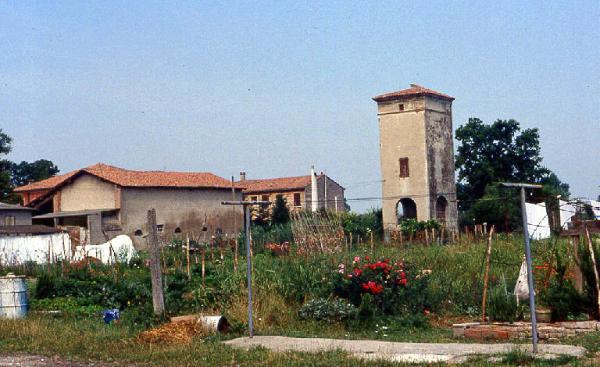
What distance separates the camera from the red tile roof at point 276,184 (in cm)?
6975

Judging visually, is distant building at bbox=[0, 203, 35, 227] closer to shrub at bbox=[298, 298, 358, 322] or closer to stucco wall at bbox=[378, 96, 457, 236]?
stucco wall at bbox=[378, 96, 457, 236]

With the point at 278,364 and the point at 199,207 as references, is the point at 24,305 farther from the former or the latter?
the point at 199,207

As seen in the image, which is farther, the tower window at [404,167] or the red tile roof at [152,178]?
the tower window at [404,167]

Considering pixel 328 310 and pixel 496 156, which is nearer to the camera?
pixel 328 310

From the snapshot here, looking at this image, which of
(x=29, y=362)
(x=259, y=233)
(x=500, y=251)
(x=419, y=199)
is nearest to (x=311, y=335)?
(x=29, y=362)

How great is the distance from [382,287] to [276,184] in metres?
56.6

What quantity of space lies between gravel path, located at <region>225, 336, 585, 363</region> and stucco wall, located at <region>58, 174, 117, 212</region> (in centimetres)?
3713

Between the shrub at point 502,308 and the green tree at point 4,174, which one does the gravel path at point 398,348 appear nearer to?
the shrub at point 502,308

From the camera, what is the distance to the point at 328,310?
582 inches

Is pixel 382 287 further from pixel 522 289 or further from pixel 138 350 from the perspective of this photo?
pixel 138 350

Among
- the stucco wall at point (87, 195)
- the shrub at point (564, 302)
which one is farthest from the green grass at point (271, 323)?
the stucco wall at point (87, 195)

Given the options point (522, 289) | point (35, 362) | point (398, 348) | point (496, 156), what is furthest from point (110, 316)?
point (496, 156)

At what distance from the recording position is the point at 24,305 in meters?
17.7

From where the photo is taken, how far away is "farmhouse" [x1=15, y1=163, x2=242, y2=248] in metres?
47.7
